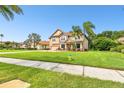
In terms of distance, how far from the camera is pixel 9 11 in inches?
302

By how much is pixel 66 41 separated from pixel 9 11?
19.3 metres

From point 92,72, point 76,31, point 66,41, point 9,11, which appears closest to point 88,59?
point 92,72

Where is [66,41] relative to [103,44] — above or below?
above

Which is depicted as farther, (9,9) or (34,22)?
(34,22)

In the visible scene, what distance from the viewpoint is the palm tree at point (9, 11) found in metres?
7.23

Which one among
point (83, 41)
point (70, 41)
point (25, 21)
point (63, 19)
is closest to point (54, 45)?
Answer: point (70, 41)

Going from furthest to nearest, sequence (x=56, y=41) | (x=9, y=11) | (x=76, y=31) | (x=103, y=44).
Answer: (x=56, y=41) → (x=103, y=44) → (x=76, y=31) → (x=9, y=11)

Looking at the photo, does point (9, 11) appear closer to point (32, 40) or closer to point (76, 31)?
point (76, 31)

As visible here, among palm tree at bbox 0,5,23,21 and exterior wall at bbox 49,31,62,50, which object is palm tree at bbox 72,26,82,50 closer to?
exterior wall at bbox 49,31,62,50
